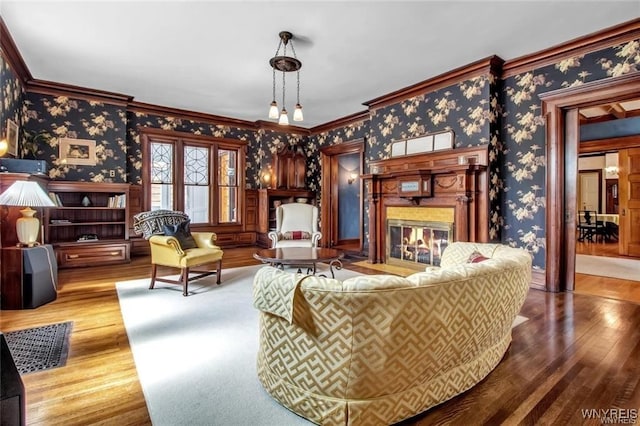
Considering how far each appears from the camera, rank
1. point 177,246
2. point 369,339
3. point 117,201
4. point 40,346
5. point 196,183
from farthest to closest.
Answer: point 196,183, point 117,201, point 177,246, point 40,346, point 369,339

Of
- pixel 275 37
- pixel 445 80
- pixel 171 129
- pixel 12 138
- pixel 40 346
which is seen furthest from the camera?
pixel 171 129

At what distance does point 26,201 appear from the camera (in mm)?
3049

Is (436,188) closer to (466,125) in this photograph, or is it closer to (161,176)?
(466,125)

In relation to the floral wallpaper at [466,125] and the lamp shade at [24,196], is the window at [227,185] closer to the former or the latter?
the floral wallpaper at [466,125]

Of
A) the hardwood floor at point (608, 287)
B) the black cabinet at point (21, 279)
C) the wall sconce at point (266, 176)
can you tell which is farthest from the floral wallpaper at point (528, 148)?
the black cabinet at point (21, 279)

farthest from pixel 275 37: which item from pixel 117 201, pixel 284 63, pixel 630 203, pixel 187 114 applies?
pixel 630 203

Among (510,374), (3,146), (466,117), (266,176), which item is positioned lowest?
(510,374)

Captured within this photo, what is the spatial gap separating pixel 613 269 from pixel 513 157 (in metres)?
2.80

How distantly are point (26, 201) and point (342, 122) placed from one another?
17.8 ft

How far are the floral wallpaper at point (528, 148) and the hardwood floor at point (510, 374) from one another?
1.11 meters

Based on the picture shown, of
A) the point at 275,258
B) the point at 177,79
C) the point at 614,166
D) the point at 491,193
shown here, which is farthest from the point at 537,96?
the point at 614,166

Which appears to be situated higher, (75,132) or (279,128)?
(279,128)

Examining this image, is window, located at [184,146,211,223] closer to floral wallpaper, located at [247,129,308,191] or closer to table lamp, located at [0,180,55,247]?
floral wallpaper, located at [247,129,308,191]

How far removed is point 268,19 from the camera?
3184mm
